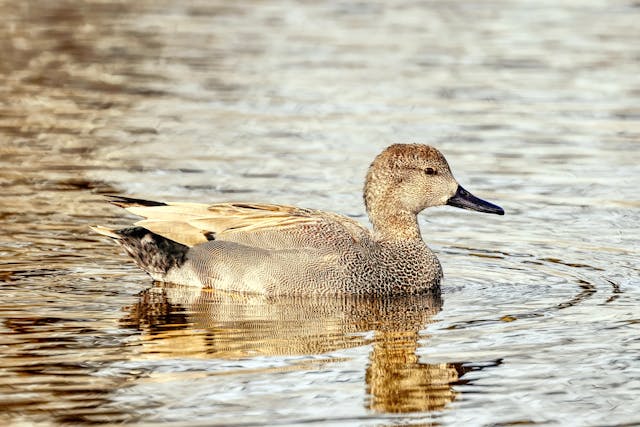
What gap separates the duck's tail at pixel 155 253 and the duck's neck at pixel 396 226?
4.97 feet

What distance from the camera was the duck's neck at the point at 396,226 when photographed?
11492mm

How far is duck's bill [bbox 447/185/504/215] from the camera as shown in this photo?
11477 millimetres

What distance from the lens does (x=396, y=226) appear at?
11523 mm

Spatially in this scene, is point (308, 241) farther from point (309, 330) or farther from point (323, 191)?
point (323, 191)

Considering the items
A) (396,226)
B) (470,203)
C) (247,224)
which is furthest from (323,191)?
(247,224)

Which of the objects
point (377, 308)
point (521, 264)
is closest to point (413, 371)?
point (377, 308)

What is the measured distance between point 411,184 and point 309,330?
2.08 meters

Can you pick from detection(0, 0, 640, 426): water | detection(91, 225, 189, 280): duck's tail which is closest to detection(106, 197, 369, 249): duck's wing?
detection(91, 225, 189, 280): duck's tail

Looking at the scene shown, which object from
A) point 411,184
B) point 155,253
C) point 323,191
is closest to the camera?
point 155,253

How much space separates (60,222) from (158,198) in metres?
1.35

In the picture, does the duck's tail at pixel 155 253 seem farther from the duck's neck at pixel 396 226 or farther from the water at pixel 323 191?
the duck's neck at pixel 396 226

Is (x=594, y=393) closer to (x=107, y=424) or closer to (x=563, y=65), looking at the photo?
(x=107, y=424)

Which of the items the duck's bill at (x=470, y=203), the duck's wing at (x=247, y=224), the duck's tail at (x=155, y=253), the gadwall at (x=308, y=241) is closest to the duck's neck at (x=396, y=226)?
the gadwall at (x=308, y=241)

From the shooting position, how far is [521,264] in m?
11.8
